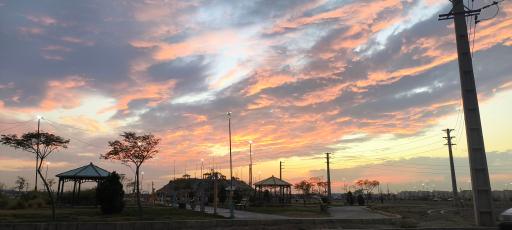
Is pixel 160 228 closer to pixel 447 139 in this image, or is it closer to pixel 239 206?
pixel 239 206

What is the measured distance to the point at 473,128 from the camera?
26.8 metres

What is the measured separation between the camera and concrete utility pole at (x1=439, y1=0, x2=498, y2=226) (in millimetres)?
26078

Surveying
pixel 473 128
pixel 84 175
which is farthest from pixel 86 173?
pixel 473 128

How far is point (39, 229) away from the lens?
2067cm

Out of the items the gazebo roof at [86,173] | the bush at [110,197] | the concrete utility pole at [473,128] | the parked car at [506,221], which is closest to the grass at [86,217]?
the bush at [110,197]

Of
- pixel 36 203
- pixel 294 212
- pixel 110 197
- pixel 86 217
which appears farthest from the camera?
pixel 36 203

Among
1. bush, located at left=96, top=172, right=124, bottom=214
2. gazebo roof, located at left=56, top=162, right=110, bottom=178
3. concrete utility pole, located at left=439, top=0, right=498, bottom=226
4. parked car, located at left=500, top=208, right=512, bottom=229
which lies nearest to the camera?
parked car, located at left=500, top=208, right=512, bottom=229

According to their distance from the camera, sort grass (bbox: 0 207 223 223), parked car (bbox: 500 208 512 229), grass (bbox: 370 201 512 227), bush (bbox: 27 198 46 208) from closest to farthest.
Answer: parked car (bbox: 500 208 512 229)
grass (bbox: 0 207 223 223)
grass (bbox: 370 201 512 227)
bush (bbox: 27 198 46 208)

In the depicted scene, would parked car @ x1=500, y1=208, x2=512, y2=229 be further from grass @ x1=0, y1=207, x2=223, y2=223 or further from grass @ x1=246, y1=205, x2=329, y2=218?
grass @ x1=246, y1=205, x2=329, y2=218

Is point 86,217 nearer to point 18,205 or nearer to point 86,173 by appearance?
point 18,205

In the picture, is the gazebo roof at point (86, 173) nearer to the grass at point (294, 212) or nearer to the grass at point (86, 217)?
the grass at point (86, 217)

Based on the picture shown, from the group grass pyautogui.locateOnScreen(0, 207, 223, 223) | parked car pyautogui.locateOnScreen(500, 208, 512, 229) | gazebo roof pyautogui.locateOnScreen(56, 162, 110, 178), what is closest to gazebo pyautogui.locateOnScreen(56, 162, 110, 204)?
gazebo roof pyautogui.locateOnScreen(56, 162, 110, 178)

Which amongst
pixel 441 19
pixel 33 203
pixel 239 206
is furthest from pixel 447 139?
pixel 33 203

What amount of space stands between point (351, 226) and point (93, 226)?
14.0 meters
